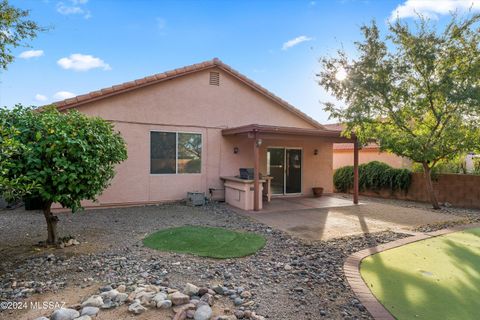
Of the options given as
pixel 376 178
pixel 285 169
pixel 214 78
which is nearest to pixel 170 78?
pixel 214 78

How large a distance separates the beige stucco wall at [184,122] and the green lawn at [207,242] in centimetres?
399

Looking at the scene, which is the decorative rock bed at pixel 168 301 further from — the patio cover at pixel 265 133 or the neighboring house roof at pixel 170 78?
the neighboring house roof at pixel 170 78

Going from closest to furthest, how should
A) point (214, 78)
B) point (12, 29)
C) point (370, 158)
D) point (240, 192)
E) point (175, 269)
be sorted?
point (175, 269), point (12, 29), point (240, 192), point (214, 78), point (370, 158)

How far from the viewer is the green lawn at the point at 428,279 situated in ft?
11.5

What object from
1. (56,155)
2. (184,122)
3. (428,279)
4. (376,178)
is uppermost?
(184,122)

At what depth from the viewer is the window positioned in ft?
34.9

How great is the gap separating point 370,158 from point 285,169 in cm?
855

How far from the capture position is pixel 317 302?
12.1 ft

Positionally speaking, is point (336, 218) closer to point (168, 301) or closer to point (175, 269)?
point (175, 269)

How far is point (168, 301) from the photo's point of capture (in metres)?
3.34

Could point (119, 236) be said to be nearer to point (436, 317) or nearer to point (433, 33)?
point (436, 317)

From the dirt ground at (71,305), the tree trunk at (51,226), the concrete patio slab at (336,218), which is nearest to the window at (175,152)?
the concrete patio slab at (336,218)

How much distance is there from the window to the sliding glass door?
3.37 meters

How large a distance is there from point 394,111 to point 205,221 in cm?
783
